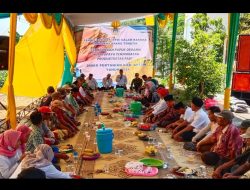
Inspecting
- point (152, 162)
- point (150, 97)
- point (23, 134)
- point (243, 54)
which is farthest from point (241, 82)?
point (150, 97)

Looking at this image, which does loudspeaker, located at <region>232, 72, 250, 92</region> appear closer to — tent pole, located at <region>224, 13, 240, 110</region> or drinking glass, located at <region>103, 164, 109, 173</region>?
tent pole, located at <region>224, 13, 240, 110</region>

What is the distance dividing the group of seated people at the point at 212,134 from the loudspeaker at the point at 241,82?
0.41 meters

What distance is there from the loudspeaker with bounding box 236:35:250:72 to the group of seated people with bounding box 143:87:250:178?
671 mm

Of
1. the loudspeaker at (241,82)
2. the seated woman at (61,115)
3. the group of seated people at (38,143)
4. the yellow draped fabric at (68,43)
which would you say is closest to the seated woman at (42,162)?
the group of seated people at (38,143)

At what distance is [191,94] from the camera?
33.0 ft

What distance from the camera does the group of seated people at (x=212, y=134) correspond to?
12.6 feet

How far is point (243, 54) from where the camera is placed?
4805mm

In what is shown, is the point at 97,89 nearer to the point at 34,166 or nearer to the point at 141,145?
the point at 141,145
